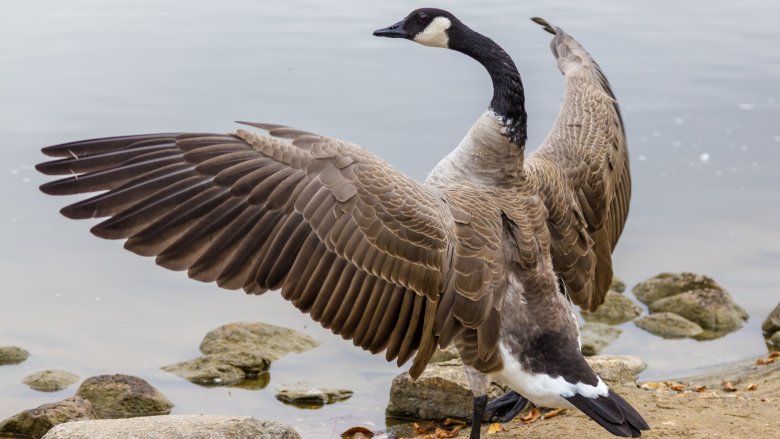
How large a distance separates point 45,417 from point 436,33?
367 cm

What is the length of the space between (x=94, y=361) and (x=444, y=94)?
6.31 metres

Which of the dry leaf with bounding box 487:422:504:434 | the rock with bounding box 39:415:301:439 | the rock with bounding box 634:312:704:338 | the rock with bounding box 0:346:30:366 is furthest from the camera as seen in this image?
the rock with bounding box 634:312:704:338

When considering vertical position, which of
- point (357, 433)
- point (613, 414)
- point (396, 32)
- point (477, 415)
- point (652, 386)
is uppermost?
point (396, 32)

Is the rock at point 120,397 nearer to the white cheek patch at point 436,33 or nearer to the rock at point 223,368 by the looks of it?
the rock at point 223,368

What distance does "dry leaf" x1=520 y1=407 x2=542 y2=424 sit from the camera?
25.3 feet

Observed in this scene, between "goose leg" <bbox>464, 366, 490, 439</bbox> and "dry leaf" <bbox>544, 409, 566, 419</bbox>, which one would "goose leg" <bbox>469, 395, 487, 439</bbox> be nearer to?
"goose leg" <bbox>464, 366, 490, 439</bbox>

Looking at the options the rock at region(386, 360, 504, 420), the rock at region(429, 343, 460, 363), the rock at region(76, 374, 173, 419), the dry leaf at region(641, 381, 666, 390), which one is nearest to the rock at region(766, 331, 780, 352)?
the dry leaf at region(641, 381, 666, 390)

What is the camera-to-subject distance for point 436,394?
8367mm

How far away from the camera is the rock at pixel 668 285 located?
10.5 m

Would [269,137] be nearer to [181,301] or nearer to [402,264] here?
[402,264]

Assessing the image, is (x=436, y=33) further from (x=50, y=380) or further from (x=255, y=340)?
(x=50, y=380)

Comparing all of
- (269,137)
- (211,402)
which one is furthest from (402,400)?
(269,137)

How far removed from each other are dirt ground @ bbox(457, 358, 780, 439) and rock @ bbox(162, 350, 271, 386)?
79.6 inches

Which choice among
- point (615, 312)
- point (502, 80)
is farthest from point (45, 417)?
point (615, 312)
